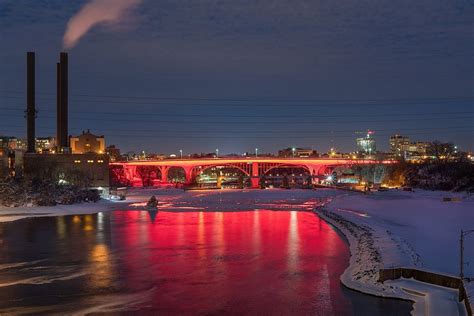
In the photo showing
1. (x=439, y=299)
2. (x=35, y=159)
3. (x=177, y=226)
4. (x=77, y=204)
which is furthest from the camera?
(x=35, y=159)

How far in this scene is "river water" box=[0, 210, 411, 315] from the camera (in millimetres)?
14703

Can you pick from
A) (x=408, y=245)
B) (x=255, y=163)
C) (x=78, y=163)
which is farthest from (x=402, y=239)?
(x=255, y=163)

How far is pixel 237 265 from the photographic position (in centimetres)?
2056

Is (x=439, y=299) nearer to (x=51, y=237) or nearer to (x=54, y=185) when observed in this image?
(x=51, y=237)

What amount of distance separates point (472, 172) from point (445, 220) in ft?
95.2

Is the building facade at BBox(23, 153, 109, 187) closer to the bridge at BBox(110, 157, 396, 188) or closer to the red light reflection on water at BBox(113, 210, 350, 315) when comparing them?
the bridge at BBox(110, 157, 396, 188)

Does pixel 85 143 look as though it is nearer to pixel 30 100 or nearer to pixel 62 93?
pixel 62 93

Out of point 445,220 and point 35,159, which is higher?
point 35,159

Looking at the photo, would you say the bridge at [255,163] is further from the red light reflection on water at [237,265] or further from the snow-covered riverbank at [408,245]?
the red light reflection on water at [237,265]

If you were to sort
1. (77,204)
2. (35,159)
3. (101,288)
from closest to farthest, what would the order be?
(101,288)
(77,204)
(35,159)

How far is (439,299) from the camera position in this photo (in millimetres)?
14023

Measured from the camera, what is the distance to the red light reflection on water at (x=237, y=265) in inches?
590

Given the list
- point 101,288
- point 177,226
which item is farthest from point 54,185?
point 101,288

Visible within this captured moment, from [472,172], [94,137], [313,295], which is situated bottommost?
[313,295]
